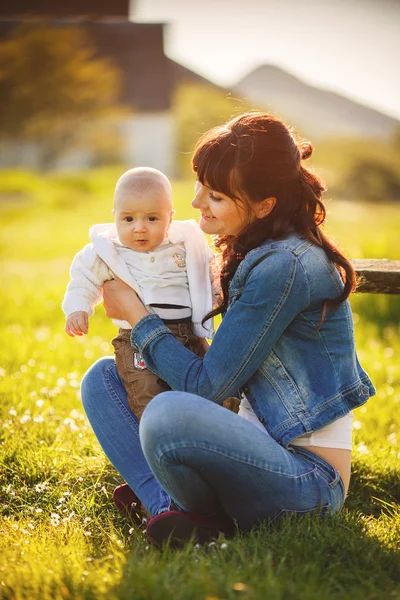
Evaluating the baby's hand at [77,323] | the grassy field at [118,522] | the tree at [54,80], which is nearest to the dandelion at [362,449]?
the grassy field at [118,522]

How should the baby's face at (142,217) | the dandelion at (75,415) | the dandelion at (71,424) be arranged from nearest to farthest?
the baby's face at (142,217)
the dandelion at (71,424)
the dandelion at (75,415)

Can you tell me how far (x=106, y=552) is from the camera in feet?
8.57

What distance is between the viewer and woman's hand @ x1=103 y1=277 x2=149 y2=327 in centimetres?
277

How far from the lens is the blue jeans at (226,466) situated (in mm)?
2385

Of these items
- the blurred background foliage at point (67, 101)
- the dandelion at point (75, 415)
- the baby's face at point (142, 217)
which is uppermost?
the baby's face at point (142, 217)

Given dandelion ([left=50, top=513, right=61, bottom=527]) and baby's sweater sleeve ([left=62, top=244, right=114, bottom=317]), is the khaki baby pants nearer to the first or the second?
baby's sweater sleeve ([left=62, top=244, right=114, bottom=317])

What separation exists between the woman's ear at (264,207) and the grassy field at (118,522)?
1.06 meters

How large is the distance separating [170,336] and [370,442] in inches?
70.9

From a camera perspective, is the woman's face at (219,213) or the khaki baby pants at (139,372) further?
the khaki baby pants at (139,372)

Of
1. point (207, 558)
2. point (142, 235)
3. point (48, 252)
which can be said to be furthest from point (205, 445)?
point (48, 252)

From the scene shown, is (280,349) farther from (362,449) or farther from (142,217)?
(362,449)

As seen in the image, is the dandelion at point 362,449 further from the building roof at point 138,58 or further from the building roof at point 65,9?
the building roof at point 65,9

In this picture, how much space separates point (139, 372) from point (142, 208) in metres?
0.64

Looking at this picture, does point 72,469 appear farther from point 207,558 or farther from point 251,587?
point 251,587
